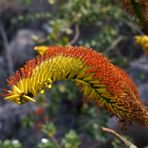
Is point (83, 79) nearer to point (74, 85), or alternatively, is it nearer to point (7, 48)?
point (74, 85)

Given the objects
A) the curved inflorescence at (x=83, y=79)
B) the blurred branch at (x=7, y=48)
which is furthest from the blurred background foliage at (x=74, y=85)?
the blurred branch at (x=7, y=48)

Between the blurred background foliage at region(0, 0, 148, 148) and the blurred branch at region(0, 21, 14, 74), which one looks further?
the blurred branch at region(0, 21, 14, 74)

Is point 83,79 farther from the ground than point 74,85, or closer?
farther from the ground

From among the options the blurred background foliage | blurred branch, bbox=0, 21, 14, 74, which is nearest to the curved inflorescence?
the blurred background foliage

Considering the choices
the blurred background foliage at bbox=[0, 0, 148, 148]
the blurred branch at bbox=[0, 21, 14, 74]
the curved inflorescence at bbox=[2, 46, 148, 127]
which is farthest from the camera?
the blurred branch at bbox=[0, 21, 14, 74]

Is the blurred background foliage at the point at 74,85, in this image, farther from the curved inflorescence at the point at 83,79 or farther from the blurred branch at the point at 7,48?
the blurred branch at the point at 7,48

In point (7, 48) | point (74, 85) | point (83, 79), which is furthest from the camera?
point (7, 48)

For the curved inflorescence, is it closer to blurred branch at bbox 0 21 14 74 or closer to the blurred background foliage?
the blurred background foliage

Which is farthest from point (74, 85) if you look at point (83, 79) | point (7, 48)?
point (7, 48)

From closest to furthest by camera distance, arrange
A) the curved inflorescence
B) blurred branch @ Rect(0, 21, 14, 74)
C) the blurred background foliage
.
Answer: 1. the curved inflorescence
2. the blurred background foliage
3. blurred branch @ Rect(0, 21, 14, 74)
